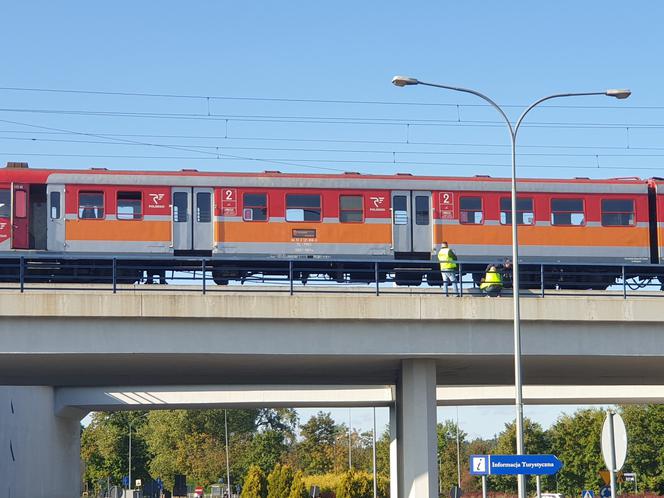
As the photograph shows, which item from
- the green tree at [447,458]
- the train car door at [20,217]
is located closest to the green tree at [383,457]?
the green tree at [447,458]

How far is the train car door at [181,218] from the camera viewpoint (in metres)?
35.3

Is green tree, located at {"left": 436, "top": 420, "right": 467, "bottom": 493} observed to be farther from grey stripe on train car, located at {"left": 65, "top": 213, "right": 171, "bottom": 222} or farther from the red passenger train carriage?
grey stripe on train car, located at {"left": 65, "top": 213, "right": 171, "bottom": 222}

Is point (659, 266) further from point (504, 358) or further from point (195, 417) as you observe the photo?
point (195, 417)

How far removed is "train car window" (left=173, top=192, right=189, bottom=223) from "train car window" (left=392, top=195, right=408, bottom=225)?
689cm

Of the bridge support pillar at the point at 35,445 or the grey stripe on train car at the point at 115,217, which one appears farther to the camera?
the bridge support pillar at the point at 35,445

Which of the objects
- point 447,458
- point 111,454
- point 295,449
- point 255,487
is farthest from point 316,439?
point 255,487

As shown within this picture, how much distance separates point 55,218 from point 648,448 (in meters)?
52.3

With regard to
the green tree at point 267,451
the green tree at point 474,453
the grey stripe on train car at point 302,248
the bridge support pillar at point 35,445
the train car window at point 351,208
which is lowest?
the green tree at point 474,453

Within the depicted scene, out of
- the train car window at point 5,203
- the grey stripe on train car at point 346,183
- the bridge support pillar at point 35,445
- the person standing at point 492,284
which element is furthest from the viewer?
the bridge support pillar at point 35,445

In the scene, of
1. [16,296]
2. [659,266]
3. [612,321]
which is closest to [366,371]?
[612,321]

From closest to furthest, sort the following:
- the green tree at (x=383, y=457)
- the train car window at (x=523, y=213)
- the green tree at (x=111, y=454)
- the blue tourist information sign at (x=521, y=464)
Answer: the blue tourist information sign at (x=521, y=464)
the train car window at (x=523, y=213)
the green tree at (x=111, y=454)
the green tree at (x=383, y=457)

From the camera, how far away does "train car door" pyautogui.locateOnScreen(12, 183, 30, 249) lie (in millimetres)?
34719

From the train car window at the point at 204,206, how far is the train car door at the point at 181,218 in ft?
0.97

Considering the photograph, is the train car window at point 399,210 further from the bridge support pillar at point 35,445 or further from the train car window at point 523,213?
the bridge support pillar at point 35,445
